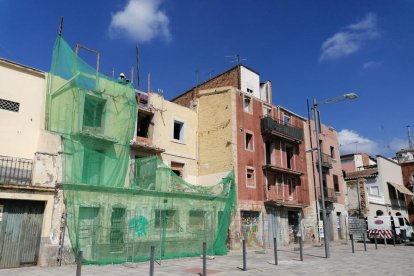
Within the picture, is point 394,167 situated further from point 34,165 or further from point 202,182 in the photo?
point 34,165

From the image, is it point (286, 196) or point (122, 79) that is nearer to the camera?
point (122, 79)

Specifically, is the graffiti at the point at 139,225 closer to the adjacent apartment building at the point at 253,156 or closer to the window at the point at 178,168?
the adjacent apartment building at the point at 253,156

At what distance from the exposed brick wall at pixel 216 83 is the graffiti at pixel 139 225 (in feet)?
54.2

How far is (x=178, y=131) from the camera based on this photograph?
27.5m

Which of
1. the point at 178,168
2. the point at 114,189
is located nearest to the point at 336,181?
the point at 178,168

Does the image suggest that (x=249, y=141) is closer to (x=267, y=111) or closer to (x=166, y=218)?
(x=267, y=111)

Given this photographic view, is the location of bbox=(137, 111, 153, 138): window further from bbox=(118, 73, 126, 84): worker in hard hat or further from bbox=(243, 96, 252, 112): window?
bbox=(243, 96, 252, 112): window

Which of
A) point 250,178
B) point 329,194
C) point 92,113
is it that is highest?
point 92,113

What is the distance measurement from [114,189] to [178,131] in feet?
36.9

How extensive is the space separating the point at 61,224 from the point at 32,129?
575 cm

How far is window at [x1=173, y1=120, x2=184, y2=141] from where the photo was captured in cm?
2712

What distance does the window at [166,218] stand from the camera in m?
17.7

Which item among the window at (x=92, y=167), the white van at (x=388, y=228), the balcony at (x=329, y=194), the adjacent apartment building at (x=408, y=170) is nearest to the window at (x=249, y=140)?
the balcony at (x=329, y=194)

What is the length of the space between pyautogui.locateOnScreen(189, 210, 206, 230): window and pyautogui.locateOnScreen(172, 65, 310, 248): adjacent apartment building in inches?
195
